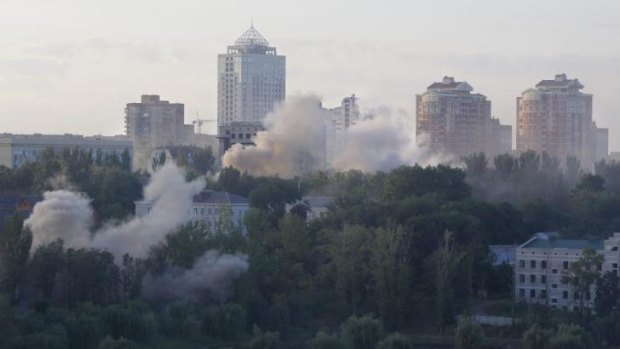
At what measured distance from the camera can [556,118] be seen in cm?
8575

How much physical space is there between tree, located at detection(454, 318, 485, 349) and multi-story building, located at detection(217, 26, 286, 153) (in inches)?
2429

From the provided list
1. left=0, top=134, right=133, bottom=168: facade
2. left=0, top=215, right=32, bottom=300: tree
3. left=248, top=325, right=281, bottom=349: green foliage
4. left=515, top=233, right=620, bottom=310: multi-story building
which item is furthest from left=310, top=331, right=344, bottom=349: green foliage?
left=0, top=134, right=133, bottom=168: facade

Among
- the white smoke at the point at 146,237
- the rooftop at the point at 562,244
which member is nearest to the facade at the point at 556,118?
the white smoke at the point at 146,237

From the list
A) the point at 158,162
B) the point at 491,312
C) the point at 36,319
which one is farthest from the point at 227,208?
A: the point at 158,162

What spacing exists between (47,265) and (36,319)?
3.01 meters

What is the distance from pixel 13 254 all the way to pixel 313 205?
15106 millimetres

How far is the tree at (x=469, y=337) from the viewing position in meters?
28.5

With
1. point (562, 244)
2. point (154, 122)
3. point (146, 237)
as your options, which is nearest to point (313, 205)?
point (562, 244)

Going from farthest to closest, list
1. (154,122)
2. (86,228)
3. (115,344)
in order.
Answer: (154,122)
(86,228)
(115,344)

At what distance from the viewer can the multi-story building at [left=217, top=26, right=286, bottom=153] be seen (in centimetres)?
9112

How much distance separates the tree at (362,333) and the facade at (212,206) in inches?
434

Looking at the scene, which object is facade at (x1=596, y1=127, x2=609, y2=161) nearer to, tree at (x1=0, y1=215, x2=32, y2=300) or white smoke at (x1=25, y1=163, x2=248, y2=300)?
white smoke at (x1=25, y1=163, x2=248, y2=300)

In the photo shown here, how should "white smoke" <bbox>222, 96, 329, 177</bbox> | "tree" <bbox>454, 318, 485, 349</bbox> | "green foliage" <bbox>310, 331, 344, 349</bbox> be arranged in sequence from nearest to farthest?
"green foliage" <bbox>310, 331, 344, 349</bbox>
"tree" <bbox>454, 318, 485, 349</bbox>
"white smoke" <bbox>222, 96, 329, 177</bbox>

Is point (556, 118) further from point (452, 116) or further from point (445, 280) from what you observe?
point (445, 280)
